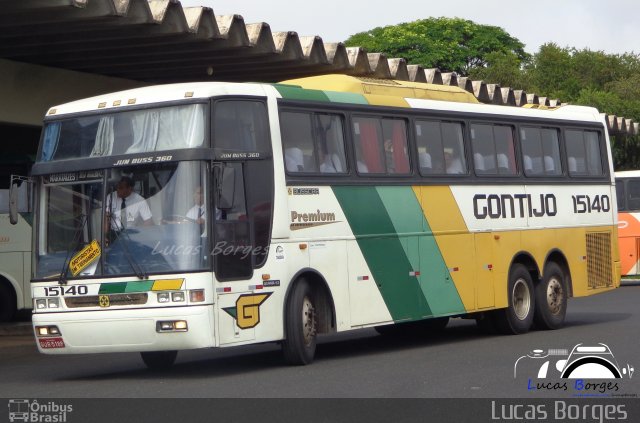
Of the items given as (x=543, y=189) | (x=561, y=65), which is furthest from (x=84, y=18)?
(x=561, y=65)

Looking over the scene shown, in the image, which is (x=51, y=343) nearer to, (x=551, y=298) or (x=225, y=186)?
(x=225, y=186)

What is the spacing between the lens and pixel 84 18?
16.9 m

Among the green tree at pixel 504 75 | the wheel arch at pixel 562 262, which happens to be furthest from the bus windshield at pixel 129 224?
the green tree at pixel 504 75

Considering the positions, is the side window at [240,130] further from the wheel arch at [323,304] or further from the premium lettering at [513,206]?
the premium lettering at [513,206]

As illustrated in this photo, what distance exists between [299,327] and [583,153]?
817 cm

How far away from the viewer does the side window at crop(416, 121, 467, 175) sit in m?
17.2

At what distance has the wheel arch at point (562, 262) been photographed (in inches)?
777

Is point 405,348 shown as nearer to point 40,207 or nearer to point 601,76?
point 40,207

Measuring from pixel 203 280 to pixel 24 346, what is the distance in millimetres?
7629

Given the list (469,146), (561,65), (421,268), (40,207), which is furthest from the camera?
(561,65)

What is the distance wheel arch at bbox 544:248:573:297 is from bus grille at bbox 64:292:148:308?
820 centimetres

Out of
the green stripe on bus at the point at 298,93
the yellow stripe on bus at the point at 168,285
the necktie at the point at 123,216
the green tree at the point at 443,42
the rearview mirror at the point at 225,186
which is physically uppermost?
the green tree at the point at 443,42

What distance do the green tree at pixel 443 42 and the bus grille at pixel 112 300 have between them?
62.5 m
